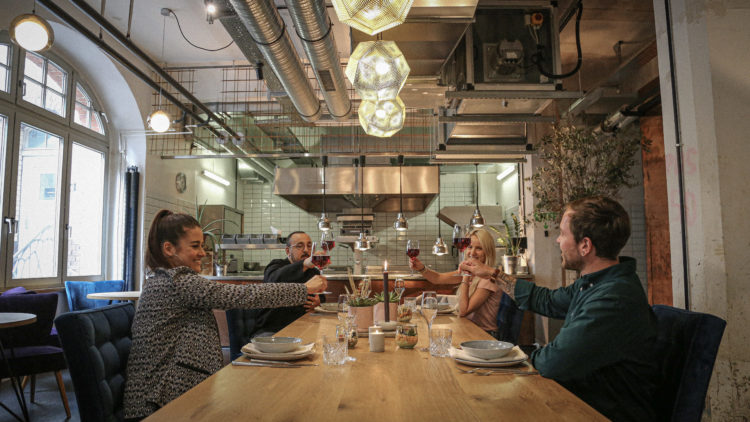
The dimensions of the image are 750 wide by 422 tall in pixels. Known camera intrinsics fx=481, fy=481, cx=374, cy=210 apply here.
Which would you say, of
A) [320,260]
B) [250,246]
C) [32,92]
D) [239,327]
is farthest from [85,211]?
[320,260]

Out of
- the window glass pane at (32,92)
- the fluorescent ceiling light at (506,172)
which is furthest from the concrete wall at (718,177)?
the fluorescent ceiling light at (506,172)

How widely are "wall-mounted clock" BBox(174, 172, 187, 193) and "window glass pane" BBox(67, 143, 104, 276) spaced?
1.13m

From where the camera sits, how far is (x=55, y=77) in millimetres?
5438

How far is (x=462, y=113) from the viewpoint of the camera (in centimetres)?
429

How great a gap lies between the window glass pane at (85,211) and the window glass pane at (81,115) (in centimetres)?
30

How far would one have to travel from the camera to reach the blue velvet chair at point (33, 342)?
11.0 feet

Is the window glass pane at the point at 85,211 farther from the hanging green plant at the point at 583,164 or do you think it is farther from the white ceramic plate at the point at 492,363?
the white ceramic plate at the point at 492,363

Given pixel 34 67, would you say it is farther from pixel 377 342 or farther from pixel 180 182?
pixel 377 342

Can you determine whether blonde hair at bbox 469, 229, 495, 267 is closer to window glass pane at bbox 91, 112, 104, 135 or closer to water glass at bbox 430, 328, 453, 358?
water glass at bbox 430, 328, 453, 358

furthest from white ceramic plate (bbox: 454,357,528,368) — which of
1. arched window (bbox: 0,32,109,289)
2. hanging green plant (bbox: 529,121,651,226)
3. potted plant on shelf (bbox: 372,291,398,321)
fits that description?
arched window (bbox: 0,32,109,289)

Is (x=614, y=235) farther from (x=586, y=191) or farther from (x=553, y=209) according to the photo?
(x=553, y=209)

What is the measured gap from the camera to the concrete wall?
94.4 inches

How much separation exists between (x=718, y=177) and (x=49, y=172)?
6021 mm

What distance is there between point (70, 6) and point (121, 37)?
200 cm
